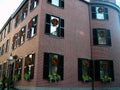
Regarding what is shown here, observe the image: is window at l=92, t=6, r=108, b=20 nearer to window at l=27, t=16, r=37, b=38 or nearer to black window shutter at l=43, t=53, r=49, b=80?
window at l=27, t=16, r=37, b=38

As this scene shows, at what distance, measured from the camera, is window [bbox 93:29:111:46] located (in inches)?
754

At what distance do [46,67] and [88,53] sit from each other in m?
5.86

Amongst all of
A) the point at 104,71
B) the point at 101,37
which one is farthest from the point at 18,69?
the point at 101,37

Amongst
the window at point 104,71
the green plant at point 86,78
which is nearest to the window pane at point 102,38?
the window at point 104,71

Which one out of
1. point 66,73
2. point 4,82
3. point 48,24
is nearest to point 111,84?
point 66,73

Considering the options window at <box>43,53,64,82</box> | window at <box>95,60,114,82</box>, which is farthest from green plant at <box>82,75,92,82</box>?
window at <box>43,53,64,82</box>

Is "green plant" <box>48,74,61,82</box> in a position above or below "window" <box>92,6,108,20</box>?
below

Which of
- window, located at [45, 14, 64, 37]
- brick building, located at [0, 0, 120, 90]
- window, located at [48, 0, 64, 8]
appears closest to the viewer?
brick building, located at [0, 0, 120, 90]

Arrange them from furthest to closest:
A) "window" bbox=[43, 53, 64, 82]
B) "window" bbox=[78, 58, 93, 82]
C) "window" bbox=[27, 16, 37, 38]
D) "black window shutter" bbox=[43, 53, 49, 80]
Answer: "window" bbox=[78, 58, 93, 82]
"window" bbox=[27, 16, 37, 38]
"window" bbox=[43, 53, 64, 82]
"black window shutter" bbox=[43, 53, 49, 80]

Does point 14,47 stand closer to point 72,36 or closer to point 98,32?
point 72,36

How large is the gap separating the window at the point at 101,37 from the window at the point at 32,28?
21.9 ft

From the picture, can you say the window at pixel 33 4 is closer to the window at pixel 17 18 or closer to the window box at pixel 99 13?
the window at pixel 17 18

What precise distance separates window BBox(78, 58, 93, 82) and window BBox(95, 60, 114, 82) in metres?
0.60

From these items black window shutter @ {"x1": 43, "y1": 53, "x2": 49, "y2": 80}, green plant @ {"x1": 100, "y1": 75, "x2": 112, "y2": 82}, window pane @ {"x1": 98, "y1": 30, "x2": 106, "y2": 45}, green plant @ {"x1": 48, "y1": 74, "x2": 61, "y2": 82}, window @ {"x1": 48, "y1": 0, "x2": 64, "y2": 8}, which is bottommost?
green plant @ {"x1": 100, "y1": 75, "x2": 112, "y2": 82}
